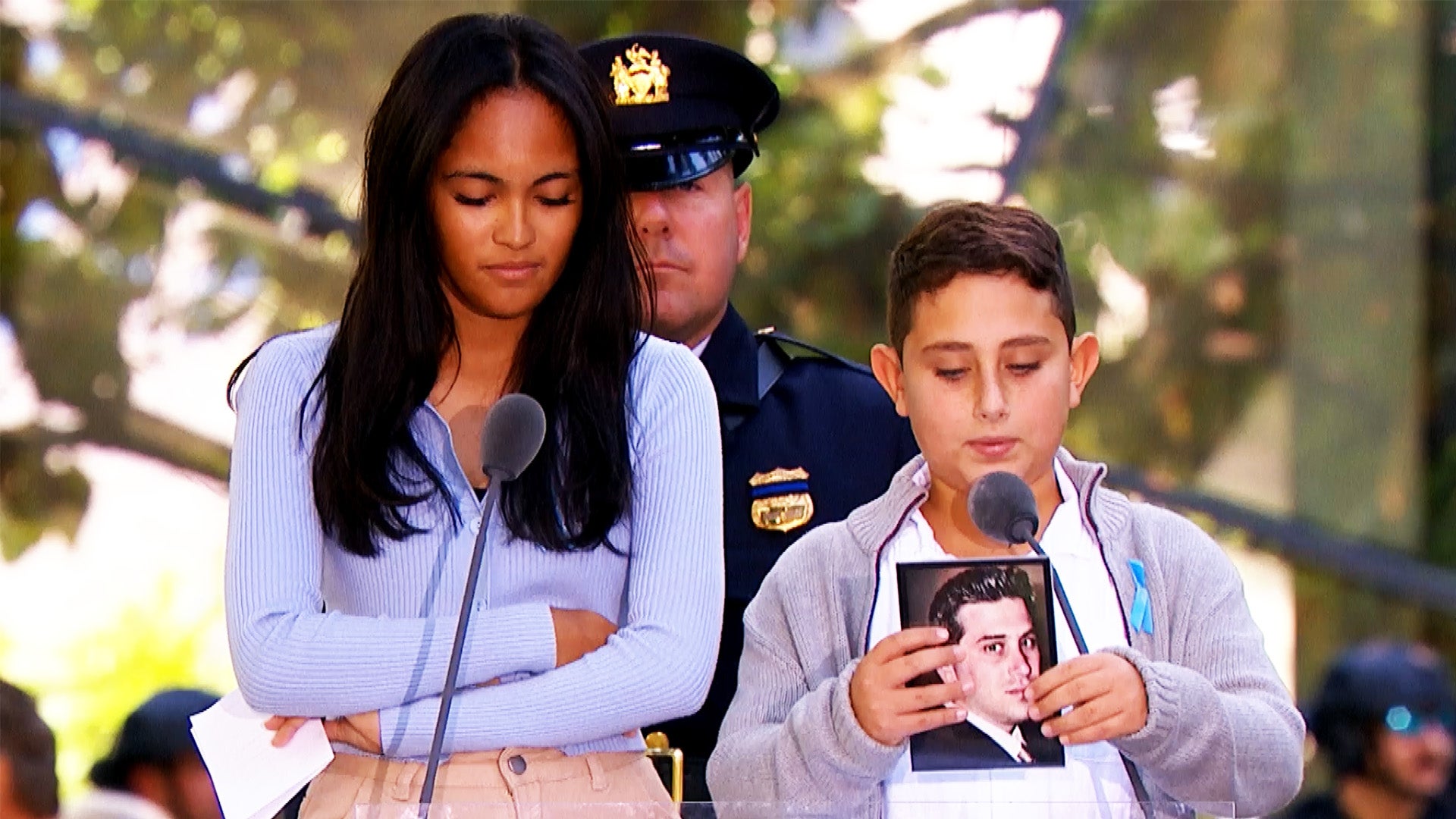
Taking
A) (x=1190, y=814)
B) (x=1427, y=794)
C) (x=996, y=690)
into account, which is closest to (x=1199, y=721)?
(x=1190, y=814)

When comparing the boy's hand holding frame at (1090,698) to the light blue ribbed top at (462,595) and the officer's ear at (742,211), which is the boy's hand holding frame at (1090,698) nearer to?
the light blue ribbed top at (462,595)

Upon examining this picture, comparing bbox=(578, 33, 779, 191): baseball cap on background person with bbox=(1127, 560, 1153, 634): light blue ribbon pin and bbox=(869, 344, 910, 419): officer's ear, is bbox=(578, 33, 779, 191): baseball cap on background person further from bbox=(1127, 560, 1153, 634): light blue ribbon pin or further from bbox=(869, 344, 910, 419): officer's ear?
bbox=(1127, 560, 1153, 634): light blue ribbon pin

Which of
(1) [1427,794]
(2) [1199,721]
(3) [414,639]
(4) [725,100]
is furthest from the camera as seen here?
(1) [1427,794]

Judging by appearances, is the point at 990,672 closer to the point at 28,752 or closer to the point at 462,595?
the point at 462,595

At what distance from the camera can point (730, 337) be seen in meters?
2.35

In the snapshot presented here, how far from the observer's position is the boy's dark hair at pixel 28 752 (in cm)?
328

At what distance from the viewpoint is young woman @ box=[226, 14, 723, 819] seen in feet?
5.16

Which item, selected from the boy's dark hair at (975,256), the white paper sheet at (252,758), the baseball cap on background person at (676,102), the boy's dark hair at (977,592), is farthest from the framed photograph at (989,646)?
the baseball cap on background person at (676,102)

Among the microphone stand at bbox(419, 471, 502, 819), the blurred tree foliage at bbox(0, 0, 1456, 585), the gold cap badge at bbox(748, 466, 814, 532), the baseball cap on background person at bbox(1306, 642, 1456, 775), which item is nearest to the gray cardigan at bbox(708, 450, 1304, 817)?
the microphone stand at bbox(419, 471, 502, 819)

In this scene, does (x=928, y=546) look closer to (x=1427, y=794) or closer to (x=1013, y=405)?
(x=1013, y=405)

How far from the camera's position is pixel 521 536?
1.64 metres

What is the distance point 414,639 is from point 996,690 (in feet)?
1.59

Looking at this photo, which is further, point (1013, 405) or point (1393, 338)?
point (1393, 338)

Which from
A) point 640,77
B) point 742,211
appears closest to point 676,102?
point 640,77
